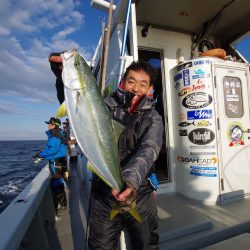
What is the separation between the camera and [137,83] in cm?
228

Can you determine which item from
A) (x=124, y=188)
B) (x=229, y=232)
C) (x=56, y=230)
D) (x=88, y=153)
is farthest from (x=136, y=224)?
(x=56, y=230)

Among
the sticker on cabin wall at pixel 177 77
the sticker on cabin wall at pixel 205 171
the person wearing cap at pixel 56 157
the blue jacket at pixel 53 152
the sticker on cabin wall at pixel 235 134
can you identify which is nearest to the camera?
the sticker on cabin wall at pixel 205 171

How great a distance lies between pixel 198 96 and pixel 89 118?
3.58 meters

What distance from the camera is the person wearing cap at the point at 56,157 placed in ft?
16.2

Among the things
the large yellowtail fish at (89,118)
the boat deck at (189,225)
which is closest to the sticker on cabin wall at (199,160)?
the boat deck at (189,225)

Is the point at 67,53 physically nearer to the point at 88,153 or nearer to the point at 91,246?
the point at 88,153

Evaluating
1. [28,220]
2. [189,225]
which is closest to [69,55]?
[28,220]

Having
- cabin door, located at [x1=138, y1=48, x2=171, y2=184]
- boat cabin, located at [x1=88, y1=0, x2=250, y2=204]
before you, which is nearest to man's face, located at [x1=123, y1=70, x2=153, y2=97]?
boat cabin, located at [x1=88, y1=0, x2=250, y2=204]

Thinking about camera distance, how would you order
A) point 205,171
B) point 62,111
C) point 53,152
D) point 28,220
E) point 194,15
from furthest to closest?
point 53,152
point 194,15
point 205,171
point 28,220
point 62,111

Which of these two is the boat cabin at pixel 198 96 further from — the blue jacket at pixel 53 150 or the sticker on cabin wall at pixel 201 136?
the blue jacket at pixel 53 150

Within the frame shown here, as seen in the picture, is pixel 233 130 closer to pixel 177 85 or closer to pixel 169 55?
pixel 177 85

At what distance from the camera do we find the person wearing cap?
4930 mm

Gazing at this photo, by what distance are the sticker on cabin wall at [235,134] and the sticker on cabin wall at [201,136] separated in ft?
1.37

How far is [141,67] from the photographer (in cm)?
232
